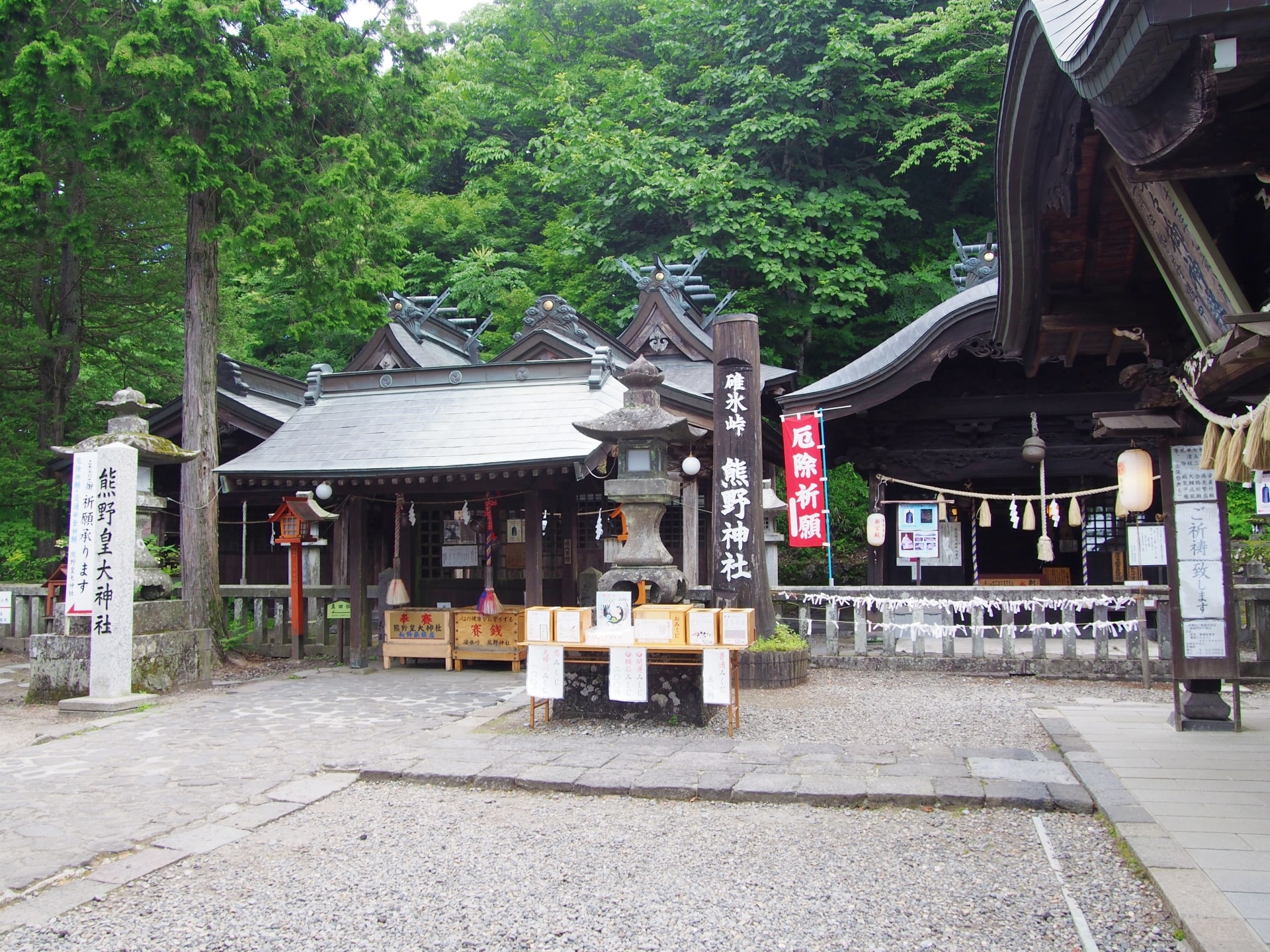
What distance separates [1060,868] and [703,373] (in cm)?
1504

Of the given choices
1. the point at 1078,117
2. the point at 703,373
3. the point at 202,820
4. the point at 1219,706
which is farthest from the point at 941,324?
the point at 202,820

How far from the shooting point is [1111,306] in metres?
7.06

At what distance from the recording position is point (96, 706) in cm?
922

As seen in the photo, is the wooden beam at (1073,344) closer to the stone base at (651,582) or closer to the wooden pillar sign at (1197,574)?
the wooden pillar sign at (1197,574)

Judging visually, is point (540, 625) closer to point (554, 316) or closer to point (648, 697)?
point (648, 697)

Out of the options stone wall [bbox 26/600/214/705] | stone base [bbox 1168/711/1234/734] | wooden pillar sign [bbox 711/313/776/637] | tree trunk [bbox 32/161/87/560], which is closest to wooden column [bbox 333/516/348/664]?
stone wall [bbox 26/600/214/705]

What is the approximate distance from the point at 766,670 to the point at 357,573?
5.91 meters

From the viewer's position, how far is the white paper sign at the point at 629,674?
25.7 feet

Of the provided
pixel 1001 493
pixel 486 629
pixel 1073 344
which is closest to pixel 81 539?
pixel 486 629

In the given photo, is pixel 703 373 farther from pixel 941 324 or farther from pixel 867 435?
pixel 941 324

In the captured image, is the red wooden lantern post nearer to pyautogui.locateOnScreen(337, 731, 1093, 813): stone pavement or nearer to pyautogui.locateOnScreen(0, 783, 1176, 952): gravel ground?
pyautogui.locateOnScreen(337, 731, 1093, 813): stone pavement

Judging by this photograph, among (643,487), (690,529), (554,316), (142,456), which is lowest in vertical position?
(690,529)

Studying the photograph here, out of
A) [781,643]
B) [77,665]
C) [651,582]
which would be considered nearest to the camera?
[651,582]

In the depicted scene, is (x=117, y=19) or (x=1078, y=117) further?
(x=117, y=19)
